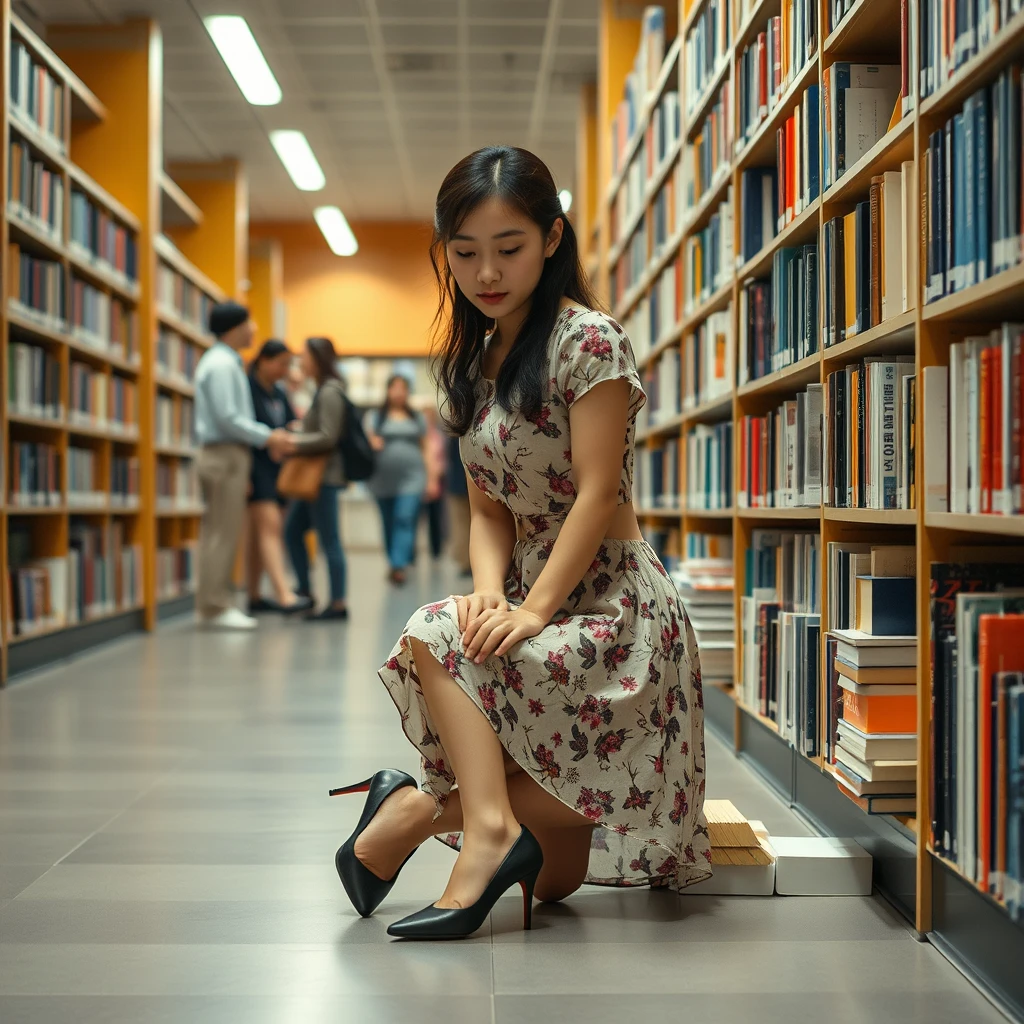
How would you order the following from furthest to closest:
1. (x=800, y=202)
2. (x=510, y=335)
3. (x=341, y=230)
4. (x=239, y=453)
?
1. (x=341, y=230)
2. (x=239, y=453)
3. (x=800, y=202)
4. (x=510, y=335)

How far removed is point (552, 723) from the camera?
1.51 meters

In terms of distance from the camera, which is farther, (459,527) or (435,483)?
(435,483)

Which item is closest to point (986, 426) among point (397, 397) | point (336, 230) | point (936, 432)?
point (936, 432)

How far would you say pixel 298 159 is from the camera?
28.3ft

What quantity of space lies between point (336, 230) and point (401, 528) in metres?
4.05

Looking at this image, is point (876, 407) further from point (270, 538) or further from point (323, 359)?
point (270, 538)

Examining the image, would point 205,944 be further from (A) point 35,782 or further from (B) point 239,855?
(A) point 35,782

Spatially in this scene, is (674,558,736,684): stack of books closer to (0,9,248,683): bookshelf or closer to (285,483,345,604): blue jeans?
(0,9,248,683): bookshelf

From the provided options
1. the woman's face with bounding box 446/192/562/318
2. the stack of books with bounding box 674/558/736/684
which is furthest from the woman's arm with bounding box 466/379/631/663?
the stack of books with bounding box 674/558/736/684

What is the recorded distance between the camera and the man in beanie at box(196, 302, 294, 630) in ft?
17.3

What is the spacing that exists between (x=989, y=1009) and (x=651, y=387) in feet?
11.1

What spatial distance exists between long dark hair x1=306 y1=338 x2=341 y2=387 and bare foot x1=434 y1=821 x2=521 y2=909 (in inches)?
171

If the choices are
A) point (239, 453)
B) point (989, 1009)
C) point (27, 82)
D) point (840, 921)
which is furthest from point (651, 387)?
point (989, 1009)

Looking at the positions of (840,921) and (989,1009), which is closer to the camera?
(989,1009)
